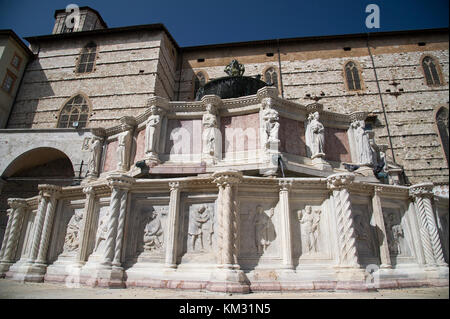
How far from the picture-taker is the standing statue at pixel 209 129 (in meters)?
8.23

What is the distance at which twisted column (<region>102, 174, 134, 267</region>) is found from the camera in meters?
5.57

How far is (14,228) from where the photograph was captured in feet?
26.6

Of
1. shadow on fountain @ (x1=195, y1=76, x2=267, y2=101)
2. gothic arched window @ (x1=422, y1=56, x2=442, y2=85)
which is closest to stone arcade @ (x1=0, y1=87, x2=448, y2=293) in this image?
shadow on fountain @ (x1=195, y1=76, x2=267, y2=101)

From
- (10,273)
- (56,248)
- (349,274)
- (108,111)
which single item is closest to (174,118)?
(56,248)

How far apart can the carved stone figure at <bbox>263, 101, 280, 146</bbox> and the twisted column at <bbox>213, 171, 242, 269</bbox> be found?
100 inches

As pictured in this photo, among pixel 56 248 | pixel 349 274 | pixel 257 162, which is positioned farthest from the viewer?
pixel 257 162

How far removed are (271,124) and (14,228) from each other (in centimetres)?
779

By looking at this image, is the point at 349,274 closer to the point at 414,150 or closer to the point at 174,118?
the point at 174,118

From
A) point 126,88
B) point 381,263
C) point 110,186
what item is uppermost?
point 126,88

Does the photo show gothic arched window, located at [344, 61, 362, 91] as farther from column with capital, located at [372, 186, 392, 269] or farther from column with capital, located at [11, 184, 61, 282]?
column with capital, located at [11, 184, 61, 282]

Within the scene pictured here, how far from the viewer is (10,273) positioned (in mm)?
6969

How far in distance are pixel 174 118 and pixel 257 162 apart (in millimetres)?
3069

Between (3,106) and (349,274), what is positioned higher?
(3,106)

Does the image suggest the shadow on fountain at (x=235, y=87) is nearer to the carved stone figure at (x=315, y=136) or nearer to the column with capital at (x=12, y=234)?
the carved stone figure at (x=315, y=136)
